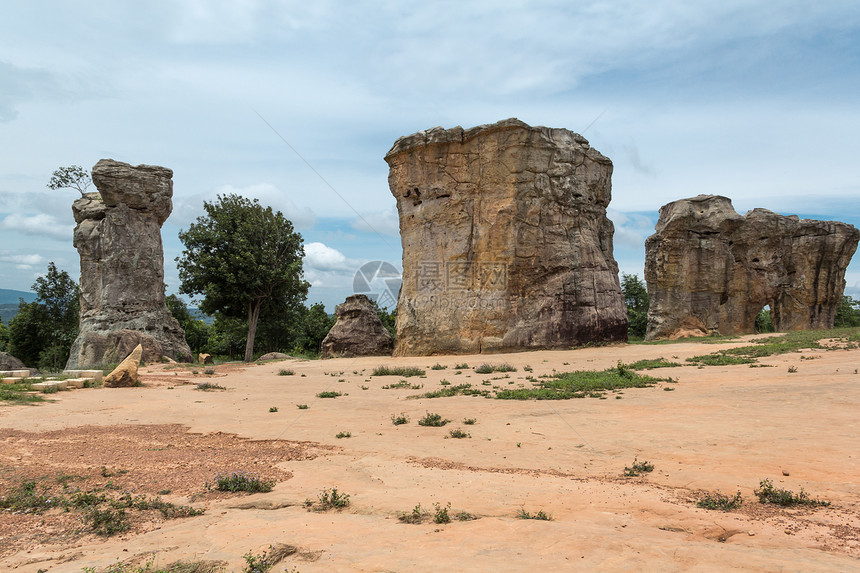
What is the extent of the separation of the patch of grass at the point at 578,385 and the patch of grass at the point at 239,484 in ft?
20.5

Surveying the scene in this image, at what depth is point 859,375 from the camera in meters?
10.5

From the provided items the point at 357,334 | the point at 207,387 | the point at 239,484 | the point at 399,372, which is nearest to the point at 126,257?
the point at 357,334

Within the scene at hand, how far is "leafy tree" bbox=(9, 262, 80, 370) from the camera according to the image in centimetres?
→ 3284

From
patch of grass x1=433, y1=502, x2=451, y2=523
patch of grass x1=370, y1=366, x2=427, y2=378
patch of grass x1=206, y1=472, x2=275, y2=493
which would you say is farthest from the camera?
patch of grass x1=370, y1=366, x2=427, y2=378

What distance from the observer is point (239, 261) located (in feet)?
92.5

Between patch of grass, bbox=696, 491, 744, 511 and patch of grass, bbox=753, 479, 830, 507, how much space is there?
21cm

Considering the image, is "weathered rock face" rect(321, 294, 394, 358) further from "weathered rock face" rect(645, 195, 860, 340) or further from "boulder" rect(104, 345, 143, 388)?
"weathered rock face" rect(645, 195, 860, 340)

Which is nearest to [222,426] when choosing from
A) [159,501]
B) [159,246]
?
[159,501]

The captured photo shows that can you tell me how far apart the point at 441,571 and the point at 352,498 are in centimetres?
193

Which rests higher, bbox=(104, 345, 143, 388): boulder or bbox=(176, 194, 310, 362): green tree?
bbox=(176, 194, 310, 362): green tree

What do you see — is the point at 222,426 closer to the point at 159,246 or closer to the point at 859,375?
the point at 859,375

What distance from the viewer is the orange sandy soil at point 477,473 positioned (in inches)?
147

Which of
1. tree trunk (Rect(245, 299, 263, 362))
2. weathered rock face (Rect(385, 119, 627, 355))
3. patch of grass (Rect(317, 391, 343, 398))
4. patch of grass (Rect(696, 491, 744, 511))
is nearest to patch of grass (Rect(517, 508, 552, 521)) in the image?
patch of grass (Rect(696, 491, 744, 511))

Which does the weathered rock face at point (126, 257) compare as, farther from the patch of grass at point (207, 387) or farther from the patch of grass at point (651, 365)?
the patch of grass at point (651, 365)
